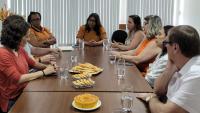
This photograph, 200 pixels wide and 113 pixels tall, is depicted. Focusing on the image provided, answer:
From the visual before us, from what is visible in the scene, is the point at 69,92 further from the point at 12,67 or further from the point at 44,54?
the point at 44,54

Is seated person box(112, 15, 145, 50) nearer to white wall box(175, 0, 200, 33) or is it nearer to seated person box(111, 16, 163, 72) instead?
seated person box(111, 16, 163, 72)

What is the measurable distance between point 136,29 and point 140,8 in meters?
1.41

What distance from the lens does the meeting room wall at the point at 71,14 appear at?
6.17 m

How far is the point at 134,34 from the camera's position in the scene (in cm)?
502

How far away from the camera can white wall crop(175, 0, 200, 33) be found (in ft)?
17.6

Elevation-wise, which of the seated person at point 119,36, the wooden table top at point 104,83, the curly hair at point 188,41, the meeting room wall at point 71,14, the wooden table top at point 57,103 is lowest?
the wooden table top at point 57,103

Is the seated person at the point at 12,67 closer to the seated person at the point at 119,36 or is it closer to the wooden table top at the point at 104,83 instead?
the wooden table top at the point at 104,83

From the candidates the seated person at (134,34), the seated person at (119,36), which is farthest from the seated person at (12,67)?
the seated person at (119,36)

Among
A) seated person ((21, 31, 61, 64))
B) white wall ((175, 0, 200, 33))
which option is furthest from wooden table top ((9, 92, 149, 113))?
white wall ((175, 0, 200, 33))

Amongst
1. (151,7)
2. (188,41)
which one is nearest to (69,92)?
(188,41)

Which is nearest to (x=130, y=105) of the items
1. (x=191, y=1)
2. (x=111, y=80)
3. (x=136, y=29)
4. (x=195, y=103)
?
(x=195, y=103)

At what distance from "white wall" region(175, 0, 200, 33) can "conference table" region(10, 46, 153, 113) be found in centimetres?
269

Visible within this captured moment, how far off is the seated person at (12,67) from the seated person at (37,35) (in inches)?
89.1

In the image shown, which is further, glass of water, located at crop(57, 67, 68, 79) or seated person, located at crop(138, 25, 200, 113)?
glass of water, located at crop(57, 67, 68, 79)
